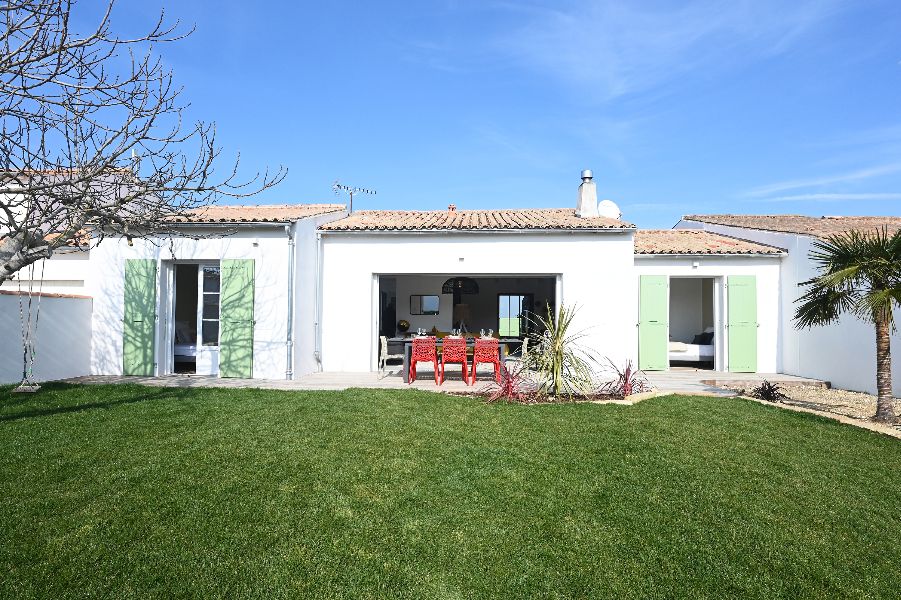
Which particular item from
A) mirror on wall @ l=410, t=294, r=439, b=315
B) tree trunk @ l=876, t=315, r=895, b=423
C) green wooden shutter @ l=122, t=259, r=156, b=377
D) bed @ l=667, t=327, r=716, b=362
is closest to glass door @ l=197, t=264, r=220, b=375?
green wooden shutter @ l=122, t=259, r=156, b=377

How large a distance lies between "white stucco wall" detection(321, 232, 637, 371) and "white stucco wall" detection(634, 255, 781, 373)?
6.00 ft


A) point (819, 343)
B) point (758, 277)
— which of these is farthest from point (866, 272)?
point (758, 277)

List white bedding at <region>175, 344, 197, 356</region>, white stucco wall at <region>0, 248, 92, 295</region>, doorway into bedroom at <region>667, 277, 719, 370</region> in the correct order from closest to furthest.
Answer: white bedding at <region>175, 344, 197, 356</region>, white stucco wall at <region>0, 248, 92, 295</region>, doorway into bedroom at <region>667, 277, 719, 370</region>

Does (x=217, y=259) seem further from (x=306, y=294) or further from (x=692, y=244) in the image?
(x=692, y=244)

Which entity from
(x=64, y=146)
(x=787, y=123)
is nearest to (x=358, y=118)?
(x=64, y=146)

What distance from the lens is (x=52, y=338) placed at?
9.81 meters

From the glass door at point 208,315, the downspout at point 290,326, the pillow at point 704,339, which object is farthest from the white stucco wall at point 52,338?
the pillow at point 704,339

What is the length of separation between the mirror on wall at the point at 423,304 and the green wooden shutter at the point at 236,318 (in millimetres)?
7407

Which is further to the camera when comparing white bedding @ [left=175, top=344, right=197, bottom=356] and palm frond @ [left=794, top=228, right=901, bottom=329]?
white bedding @ [left=175, top=344, right=197, bottom=356]

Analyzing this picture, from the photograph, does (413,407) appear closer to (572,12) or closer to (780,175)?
(572,12)

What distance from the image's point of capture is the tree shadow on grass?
687 centimetres

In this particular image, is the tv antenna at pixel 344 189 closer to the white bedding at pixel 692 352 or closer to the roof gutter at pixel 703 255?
the roof gutter at pixel 703 255

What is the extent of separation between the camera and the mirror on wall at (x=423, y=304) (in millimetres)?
17375

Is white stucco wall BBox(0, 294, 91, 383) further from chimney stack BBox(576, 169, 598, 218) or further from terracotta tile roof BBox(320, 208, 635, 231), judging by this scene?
chimney stack BBox(576, 169, 598, 218)
